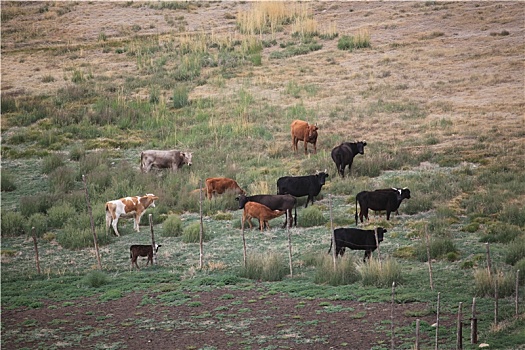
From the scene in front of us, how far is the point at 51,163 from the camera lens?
Result: 2752 centimetres

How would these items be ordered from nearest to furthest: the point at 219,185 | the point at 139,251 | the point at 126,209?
the point at 139,251
the point at 126,209
the point at 219,185

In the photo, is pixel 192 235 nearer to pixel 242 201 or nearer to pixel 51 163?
pixel 242 201

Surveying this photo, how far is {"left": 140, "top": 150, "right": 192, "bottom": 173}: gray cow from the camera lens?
26.7 meters

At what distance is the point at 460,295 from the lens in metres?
15.4

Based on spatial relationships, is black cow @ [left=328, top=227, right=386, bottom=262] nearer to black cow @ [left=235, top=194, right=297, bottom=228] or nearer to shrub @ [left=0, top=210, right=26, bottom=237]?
black cow @ [left=235, top=194, right=297, bottom=228]

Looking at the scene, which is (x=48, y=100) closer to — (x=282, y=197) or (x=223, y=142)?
(x=223, y=142)

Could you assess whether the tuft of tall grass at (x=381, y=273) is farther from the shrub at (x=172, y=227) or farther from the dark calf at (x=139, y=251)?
the shrub at (x=172, y=227)

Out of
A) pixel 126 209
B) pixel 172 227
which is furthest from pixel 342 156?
pixel 126 209

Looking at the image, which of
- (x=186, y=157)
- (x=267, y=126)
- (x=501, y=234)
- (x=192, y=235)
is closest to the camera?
(x=501, y=234)

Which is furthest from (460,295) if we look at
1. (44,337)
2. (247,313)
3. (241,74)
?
(241,74)

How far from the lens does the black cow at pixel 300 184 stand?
74.3 ft

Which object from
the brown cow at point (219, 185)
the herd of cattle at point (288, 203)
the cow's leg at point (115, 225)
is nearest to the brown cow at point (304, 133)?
the herd of cattle at point (288, 203)

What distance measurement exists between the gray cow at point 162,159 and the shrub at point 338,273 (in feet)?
35.1

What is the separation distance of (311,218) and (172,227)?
3464 millimetres
